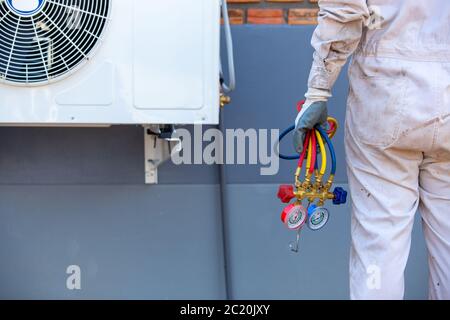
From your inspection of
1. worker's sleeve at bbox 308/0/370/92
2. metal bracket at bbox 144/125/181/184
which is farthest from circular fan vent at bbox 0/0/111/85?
worker's sleeve at bbox 308/0/370/92

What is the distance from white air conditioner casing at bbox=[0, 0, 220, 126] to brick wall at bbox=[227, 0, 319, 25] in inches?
24.4

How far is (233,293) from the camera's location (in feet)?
11.0

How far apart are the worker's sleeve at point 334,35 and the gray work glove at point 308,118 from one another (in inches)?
2.4

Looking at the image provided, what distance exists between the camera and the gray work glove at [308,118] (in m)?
2.45

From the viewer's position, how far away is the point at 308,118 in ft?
8.05

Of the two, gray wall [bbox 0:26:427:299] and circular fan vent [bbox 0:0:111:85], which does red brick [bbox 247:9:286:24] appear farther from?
circular fan vent [bbox 0:0:111:85]

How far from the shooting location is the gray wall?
3291 millimetres

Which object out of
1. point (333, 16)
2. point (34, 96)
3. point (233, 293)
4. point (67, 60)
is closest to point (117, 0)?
point (67, 60)

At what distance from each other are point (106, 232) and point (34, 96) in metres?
0.84

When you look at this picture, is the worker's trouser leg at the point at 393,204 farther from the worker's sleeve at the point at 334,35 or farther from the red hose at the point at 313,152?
the worker's sleeve at the point at 334,35

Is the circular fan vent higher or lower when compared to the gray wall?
higher

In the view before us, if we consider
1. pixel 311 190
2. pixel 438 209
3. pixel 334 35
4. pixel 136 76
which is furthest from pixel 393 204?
pixel 136 76

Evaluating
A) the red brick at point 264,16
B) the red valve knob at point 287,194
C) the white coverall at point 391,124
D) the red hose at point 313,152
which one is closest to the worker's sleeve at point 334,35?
the white coverall at point 391,124
